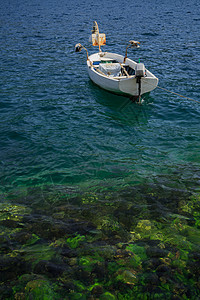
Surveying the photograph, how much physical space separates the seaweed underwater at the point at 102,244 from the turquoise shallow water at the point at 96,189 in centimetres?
2

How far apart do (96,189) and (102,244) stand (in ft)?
9.74

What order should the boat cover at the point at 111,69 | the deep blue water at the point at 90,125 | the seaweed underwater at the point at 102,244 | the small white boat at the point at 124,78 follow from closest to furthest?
1. the seaweed underwater at the point at 102,244
2. the deep blue water at the point at 90,125
3. the small white boat at the point at 124,78
4. the boat cover at the point at 111,69

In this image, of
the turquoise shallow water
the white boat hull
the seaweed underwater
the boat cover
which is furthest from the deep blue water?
the boat cover

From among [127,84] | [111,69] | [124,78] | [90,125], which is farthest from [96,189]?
[111,69]

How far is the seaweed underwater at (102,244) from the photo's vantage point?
4590 millimetres

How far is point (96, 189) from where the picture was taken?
339 inches

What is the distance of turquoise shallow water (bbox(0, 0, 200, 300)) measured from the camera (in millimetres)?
4812

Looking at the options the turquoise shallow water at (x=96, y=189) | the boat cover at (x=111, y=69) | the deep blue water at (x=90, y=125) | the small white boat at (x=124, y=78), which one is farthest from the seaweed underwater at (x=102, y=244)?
the boat cover at (x=111, y=69)

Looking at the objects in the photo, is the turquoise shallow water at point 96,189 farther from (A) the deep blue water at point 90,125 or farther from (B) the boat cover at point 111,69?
(B) the boat cover at point 111,69

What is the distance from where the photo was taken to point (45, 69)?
2350 centimetres

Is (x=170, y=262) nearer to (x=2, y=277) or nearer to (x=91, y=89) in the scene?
(x=2, y=277)

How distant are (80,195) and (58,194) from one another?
813mm

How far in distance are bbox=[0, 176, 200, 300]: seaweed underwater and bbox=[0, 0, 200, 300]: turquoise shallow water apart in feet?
0.08

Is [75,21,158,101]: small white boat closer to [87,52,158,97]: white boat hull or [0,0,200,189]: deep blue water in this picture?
[87,52,158,97]: white boat hull
